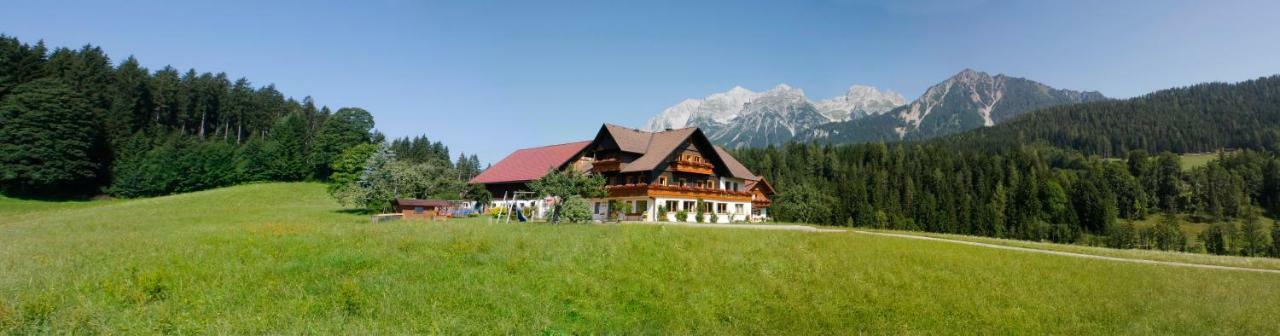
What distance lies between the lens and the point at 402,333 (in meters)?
9.51

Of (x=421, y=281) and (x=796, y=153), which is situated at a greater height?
(x=796, y=153)

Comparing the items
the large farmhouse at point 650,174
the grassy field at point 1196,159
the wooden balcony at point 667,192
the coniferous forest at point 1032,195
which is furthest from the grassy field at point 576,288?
the grassy field at point 1196,159

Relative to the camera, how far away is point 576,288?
13164 mm

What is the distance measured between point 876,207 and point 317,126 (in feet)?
341

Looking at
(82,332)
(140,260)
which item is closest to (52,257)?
(140,260)

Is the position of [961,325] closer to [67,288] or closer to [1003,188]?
[67,288]

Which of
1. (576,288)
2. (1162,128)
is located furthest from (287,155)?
(1162,128)

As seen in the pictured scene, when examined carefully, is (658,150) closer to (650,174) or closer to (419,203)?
(650,174)

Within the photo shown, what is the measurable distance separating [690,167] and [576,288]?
35549mm

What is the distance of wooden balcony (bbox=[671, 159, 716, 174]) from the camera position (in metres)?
47.4

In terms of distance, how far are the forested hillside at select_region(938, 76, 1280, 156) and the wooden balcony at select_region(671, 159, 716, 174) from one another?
503ft

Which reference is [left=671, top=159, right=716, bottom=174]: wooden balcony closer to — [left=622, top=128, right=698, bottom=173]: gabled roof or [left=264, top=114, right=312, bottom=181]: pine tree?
[left=622, top=128, right=698, bottom=173]: gabled roof

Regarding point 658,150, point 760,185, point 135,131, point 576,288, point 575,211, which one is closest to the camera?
point 576,288

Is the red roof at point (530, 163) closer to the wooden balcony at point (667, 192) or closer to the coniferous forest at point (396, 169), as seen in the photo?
the coniferous forest at point (396, 169)
